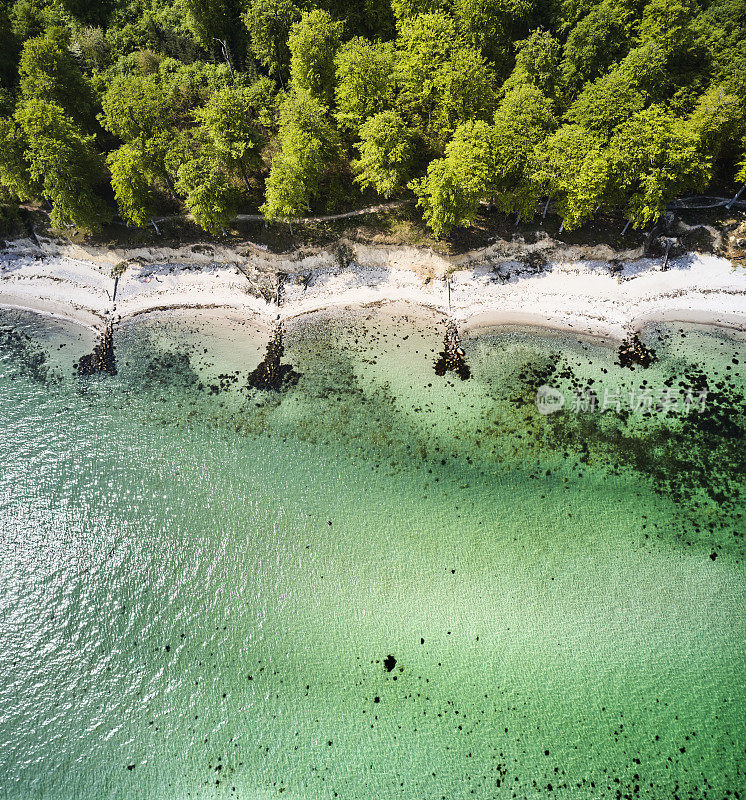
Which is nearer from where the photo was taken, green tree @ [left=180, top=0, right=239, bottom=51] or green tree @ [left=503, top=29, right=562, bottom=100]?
green tree @ [left=503, top=29, right=562, bottom=100]

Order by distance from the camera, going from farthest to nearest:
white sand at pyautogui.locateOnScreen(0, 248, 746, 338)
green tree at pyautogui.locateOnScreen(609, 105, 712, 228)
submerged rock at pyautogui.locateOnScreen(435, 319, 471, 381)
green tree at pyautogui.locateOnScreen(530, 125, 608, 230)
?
white sand at pyautogui.locateOnScreen(0, 248, 746, 338), submerged rock at pyautogui.locateOnScreen(435, 319, 471, 381), green tree at pyautogui.locateOnScreen(530, 125, 608, 230), green tree at pyautogui.locateOnScreen(609, 105, 712, 228)

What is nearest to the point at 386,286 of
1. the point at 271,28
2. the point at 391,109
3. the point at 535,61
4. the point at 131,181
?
the point at 391,109

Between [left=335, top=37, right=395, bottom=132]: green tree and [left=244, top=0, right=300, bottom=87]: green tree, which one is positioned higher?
[left=244, top=0, right=300, bottom=87]: green tree

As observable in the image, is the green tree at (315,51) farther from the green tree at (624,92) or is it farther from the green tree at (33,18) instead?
the green tree at (33,18)

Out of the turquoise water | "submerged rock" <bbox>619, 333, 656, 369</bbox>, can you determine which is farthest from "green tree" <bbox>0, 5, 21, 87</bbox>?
"submerged rock" <bbox>619, 333, 656, 369</bbox>

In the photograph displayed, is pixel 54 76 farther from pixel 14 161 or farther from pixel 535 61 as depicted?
pixel 535 61

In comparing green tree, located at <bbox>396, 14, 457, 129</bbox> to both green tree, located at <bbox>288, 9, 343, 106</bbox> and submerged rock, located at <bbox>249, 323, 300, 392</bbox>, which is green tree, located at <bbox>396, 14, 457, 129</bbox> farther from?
submerged rock, located at <bbox>249, 323, 300, 392</bbox>

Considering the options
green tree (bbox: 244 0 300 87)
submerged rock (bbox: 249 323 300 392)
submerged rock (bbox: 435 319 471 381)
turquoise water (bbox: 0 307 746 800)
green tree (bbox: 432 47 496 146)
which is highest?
green tree (bbox: 244 0 300 87)

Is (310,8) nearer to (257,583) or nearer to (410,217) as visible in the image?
(410,217)
